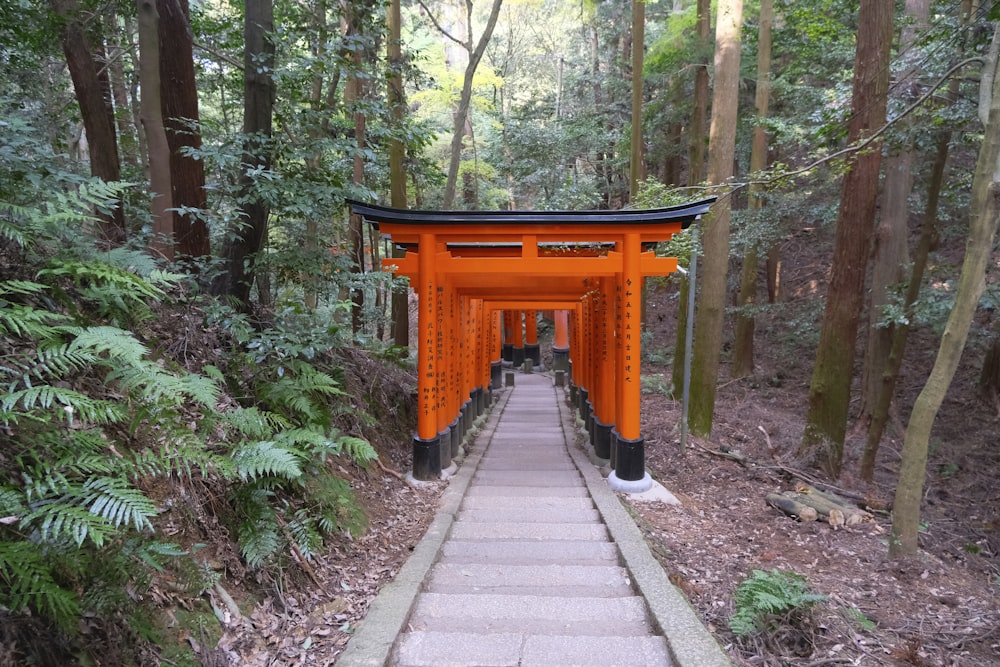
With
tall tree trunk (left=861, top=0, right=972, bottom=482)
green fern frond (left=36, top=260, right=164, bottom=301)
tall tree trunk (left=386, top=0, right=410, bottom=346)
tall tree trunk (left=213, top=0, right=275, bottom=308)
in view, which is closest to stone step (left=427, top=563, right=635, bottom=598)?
green fern frond (left=36, top=260, right=164, bottom=301)

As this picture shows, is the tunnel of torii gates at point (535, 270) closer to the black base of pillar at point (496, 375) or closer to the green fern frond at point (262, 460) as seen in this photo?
the green fern frond at point (262, 460)

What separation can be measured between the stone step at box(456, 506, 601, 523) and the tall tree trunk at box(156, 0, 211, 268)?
364cm

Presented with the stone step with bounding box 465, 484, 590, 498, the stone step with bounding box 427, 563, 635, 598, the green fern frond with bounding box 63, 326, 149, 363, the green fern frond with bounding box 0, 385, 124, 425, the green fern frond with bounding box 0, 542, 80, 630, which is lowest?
the stone step with bounding box 465, 484, 590, 498

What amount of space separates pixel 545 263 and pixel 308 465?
10.9ft

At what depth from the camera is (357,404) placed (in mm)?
6180

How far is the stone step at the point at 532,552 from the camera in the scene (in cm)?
419

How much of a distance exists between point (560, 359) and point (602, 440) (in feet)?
41.4

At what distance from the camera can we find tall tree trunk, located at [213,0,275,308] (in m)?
4.73

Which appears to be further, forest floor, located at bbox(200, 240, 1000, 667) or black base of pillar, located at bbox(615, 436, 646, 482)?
black base of pillar, located at bbox(615, 436, 646, 482)

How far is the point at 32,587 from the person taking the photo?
5.98ft

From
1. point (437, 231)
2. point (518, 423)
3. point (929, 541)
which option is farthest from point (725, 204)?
A: point (518, 423)

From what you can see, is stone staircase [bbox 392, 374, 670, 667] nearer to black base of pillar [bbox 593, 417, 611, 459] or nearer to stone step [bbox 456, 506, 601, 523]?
stone step [bbox 456, 506, 601, 523]

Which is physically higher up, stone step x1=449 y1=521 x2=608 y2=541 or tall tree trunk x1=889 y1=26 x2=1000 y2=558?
tall tree trunk x1=889 y1=26 x2=1000 y2=558

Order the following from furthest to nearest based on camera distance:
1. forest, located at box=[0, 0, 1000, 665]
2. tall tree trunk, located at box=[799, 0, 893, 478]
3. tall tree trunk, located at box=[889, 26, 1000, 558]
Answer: tall tree trunk, located at box=[799, 0, 893, 478], tall tree trunk, located at box=[889, 26, 1000, 558], forest, located at box=[0, 0, 1000, 665]
